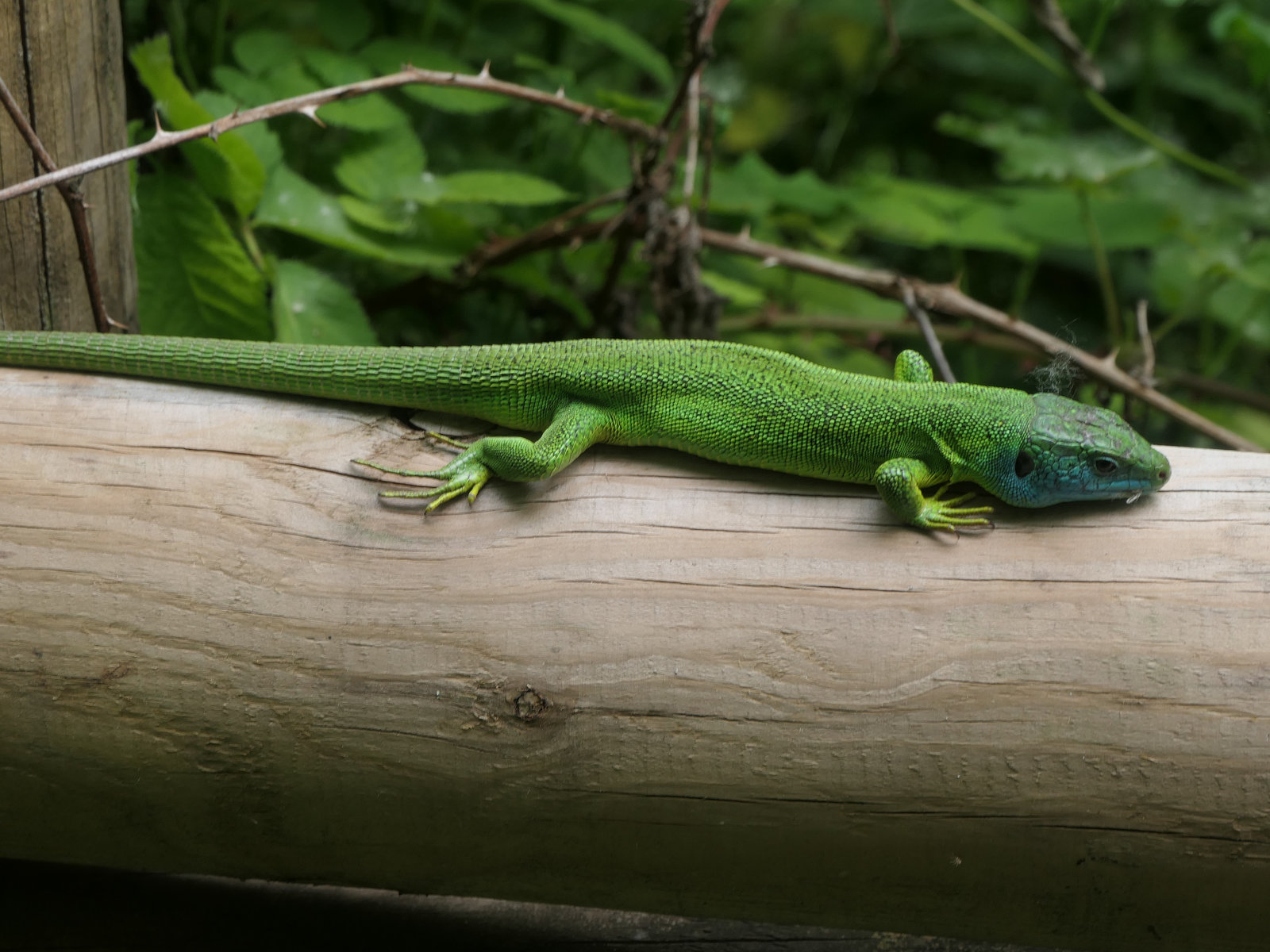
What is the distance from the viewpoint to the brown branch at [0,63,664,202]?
8.20 feet

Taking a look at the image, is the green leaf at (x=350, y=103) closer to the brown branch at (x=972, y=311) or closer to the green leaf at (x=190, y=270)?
the green leaf at (x=190, y=270)

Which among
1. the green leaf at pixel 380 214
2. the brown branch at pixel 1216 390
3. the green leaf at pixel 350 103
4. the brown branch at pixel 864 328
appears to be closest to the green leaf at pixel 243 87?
the green leaf at pixel 350 103

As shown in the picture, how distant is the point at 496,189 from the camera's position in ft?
11.4

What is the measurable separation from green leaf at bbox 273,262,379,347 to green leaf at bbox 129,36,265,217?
26 centimetres

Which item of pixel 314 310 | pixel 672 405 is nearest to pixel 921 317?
pixel 672 405

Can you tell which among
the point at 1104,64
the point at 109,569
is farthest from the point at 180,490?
the point at 1104,64

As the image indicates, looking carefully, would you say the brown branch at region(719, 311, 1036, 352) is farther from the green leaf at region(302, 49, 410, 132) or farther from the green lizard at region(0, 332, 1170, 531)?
the green lizard at region(0, 332, 1170, 531)

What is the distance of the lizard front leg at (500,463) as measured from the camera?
2.39 meters

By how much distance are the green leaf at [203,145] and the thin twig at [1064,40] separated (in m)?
2.96

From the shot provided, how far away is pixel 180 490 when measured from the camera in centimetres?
233

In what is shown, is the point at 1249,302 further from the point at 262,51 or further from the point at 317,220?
the point at 262,51

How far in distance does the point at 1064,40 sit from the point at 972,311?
1.24 meters

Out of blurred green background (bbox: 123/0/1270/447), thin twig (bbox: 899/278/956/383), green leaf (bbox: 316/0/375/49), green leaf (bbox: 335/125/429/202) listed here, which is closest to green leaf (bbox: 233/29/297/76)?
blurred green background (bbox: 123/0/1270/447)

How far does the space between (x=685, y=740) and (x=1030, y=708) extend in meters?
0.70
